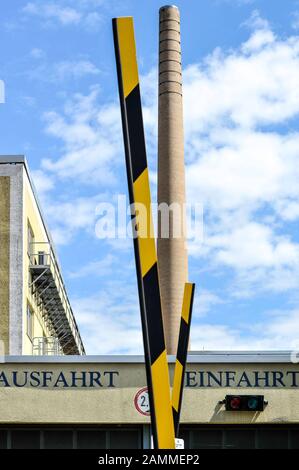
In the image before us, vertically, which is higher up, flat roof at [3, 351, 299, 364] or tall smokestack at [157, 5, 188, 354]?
tall smokestack at [157, 5, 188, 354]

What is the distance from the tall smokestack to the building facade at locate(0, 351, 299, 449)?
13.1 m

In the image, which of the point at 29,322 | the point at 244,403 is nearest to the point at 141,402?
the point at 244,403

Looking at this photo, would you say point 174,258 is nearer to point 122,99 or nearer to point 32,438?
point 32,438

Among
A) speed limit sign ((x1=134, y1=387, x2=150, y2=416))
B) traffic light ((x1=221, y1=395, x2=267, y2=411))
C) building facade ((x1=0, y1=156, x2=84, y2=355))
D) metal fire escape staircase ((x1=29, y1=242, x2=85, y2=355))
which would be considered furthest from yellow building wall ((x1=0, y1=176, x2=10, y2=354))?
traffic light ((x1=221, y1=395, x2=267, y2=411))

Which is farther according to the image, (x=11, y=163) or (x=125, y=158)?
(x=11, y=163)

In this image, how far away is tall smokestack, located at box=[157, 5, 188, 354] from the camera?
127 feet

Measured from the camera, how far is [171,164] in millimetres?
39594

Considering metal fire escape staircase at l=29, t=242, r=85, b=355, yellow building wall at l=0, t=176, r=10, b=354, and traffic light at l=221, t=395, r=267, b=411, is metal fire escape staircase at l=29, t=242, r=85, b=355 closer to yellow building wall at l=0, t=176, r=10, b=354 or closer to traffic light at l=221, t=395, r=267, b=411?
yellow building wall at l=0, t=176, r=10, b=354

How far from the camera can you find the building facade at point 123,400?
2448 cm

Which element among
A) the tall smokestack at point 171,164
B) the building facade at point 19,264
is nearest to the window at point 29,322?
the building facade at point 19,264

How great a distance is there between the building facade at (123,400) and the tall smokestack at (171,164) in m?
13.1

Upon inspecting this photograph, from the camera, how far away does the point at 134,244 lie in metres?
4.57

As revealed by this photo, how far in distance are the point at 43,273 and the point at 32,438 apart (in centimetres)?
1722
